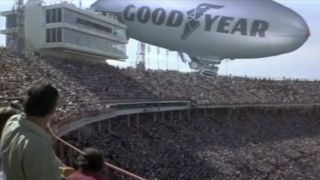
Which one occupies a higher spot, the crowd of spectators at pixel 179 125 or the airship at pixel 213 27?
the airship at pixel 213 27

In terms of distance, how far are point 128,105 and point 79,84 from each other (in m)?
4.73

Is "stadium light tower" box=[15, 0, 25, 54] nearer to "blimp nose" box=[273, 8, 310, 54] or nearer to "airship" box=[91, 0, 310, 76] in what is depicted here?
"airship" box=[91, 0, 310, 76]

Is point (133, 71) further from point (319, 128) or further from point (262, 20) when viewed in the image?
point (319, 128)

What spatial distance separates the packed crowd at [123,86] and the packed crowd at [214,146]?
1.48 meters

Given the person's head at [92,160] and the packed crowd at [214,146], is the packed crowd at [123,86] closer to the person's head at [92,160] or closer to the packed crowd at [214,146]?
the packed crowd at [214,146]

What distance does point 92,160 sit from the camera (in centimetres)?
511

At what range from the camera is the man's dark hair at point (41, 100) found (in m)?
3.66

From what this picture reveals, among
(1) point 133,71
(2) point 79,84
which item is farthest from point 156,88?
(2) point 79,84

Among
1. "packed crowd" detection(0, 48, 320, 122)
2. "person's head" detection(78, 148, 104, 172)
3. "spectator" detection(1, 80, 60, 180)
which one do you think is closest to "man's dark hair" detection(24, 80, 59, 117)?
"spectator" detection(1, 80, 60, 180)

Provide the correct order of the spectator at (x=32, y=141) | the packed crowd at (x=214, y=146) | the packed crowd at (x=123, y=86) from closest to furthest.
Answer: the spectator at (x=32, y=141)
the packed crowd at (x=123, y=86)
the packed crowd at (x=214, y=146)

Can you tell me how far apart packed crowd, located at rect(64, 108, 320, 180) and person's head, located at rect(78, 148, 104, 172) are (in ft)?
76.8

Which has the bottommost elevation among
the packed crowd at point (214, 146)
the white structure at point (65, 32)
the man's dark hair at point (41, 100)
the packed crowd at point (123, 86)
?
the packed crowd at point (214, 146)

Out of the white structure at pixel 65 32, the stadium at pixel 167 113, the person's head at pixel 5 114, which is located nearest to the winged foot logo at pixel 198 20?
the stadium at pixel 167 113

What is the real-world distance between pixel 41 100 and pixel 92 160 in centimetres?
153
